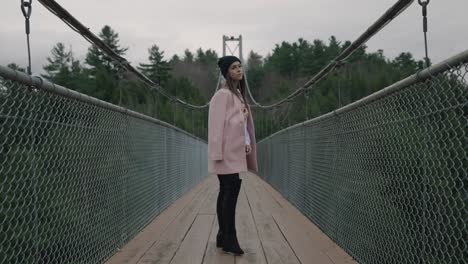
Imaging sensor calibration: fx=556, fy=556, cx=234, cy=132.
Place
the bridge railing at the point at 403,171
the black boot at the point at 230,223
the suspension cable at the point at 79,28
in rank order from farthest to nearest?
the black boot at the point at 230,223
the suspension cable at the point at 79,28
the bridge railing at the point at 403,171

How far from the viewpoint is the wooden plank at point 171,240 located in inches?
121

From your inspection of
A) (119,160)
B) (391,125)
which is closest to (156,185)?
(119,160)

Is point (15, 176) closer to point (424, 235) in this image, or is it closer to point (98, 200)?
point (98, 200)

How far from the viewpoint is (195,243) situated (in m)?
3.54

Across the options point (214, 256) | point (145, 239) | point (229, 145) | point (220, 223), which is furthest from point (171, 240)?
point (229, 145)

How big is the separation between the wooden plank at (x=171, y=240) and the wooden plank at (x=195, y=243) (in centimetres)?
4

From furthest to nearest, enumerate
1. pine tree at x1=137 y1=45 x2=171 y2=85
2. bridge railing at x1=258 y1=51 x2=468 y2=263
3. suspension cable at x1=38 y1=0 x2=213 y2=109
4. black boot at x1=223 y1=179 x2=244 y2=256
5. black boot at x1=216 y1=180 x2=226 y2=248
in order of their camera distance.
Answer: pine tree at x1=137 y1=45 x2=171 y2=85 < black boot at x1=216 y1=180 x2=226 y2=248 < black boot at x1=223 y1=179 x2=244 y2=256 < suspension cable at x1=38 y1=0 x2=213 y2=109 < bridge railing at x1=258 y1=51 x2=468 y2=263

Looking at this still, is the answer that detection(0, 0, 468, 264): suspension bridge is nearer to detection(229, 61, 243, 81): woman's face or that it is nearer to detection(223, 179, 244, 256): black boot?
detection(223, 179, 244, 256): black boot

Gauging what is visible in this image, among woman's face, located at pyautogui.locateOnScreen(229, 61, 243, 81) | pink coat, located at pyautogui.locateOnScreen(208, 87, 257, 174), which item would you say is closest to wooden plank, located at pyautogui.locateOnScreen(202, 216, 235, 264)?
pink coat, located at pyautogui.locateOnScreen(208, 87, 257, 174)

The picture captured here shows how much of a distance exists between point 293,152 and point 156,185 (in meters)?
1.61

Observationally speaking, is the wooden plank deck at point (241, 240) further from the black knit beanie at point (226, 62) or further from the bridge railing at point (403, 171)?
the black knit beanie at point (226, 62)

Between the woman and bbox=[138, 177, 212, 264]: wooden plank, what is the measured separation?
0.31 meters

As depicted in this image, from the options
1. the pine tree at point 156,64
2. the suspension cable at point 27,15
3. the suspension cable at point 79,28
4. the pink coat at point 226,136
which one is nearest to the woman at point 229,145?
the pink coat at point 226,136

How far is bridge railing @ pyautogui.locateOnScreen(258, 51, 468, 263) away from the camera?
66.6 inches
